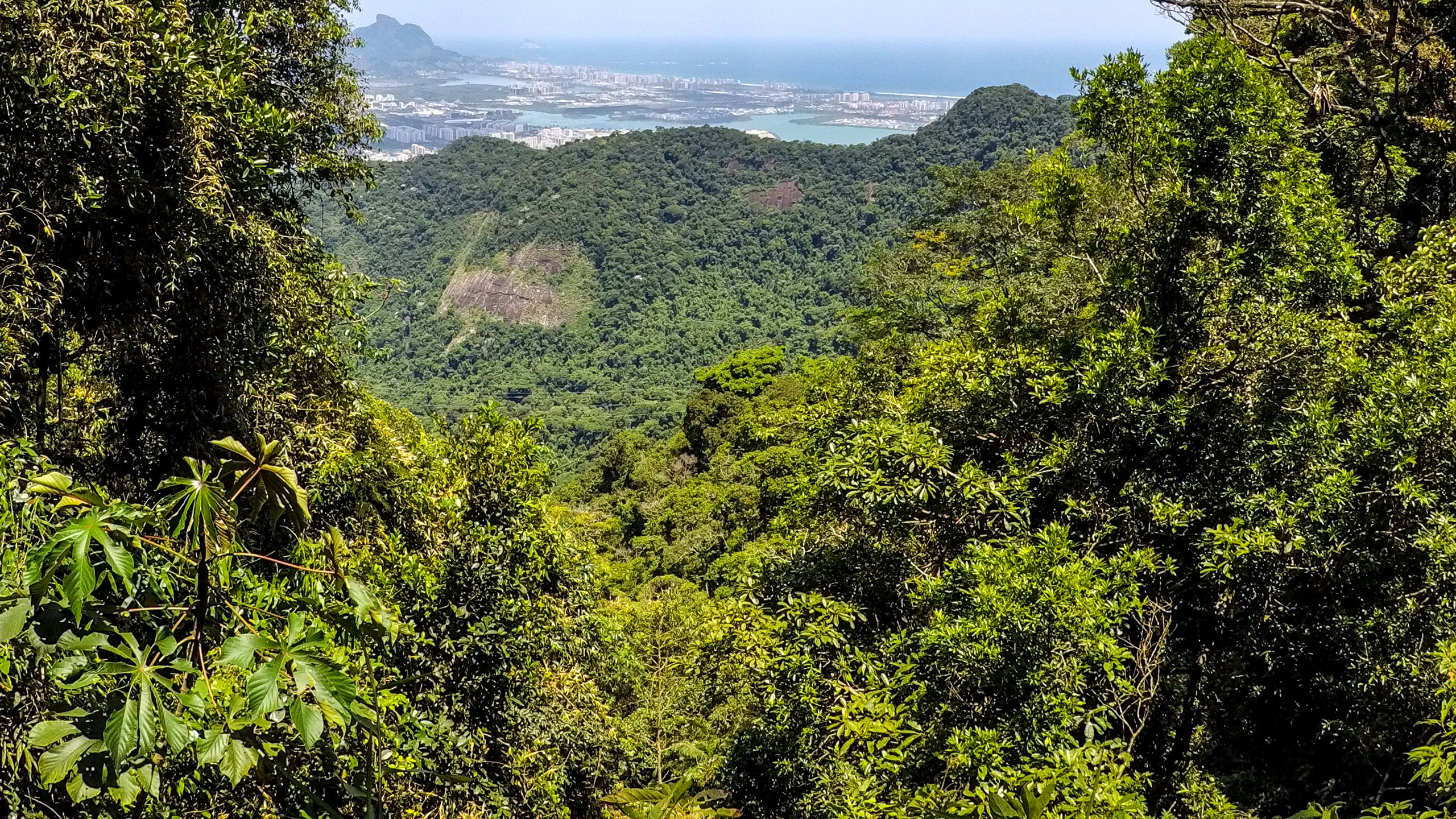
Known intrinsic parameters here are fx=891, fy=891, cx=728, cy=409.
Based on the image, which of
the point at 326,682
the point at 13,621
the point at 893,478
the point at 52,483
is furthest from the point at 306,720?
the point at 893,478

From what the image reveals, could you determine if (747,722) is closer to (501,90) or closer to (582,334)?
(582,334)

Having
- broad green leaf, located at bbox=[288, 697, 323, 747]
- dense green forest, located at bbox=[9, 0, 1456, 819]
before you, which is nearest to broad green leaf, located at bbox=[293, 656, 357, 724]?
broad green leaf, located at bbox=[288, 697, 323, 747]

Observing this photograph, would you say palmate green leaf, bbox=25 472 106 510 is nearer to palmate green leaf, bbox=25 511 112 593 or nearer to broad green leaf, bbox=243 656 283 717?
palmate green leaf, bbox=25 511 112 593

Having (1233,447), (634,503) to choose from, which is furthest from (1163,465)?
(634,503)

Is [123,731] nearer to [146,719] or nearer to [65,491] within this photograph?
[146,719]

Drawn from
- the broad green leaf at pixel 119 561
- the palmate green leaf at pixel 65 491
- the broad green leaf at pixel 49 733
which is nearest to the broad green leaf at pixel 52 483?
the palmate green leaf at pixel 65 491

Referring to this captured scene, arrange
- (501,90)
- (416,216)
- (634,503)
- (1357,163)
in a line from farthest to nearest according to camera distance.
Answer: (501,90) → (416,216) → (634,503) → (1357,163)

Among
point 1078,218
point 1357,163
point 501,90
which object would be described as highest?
point 501,90
